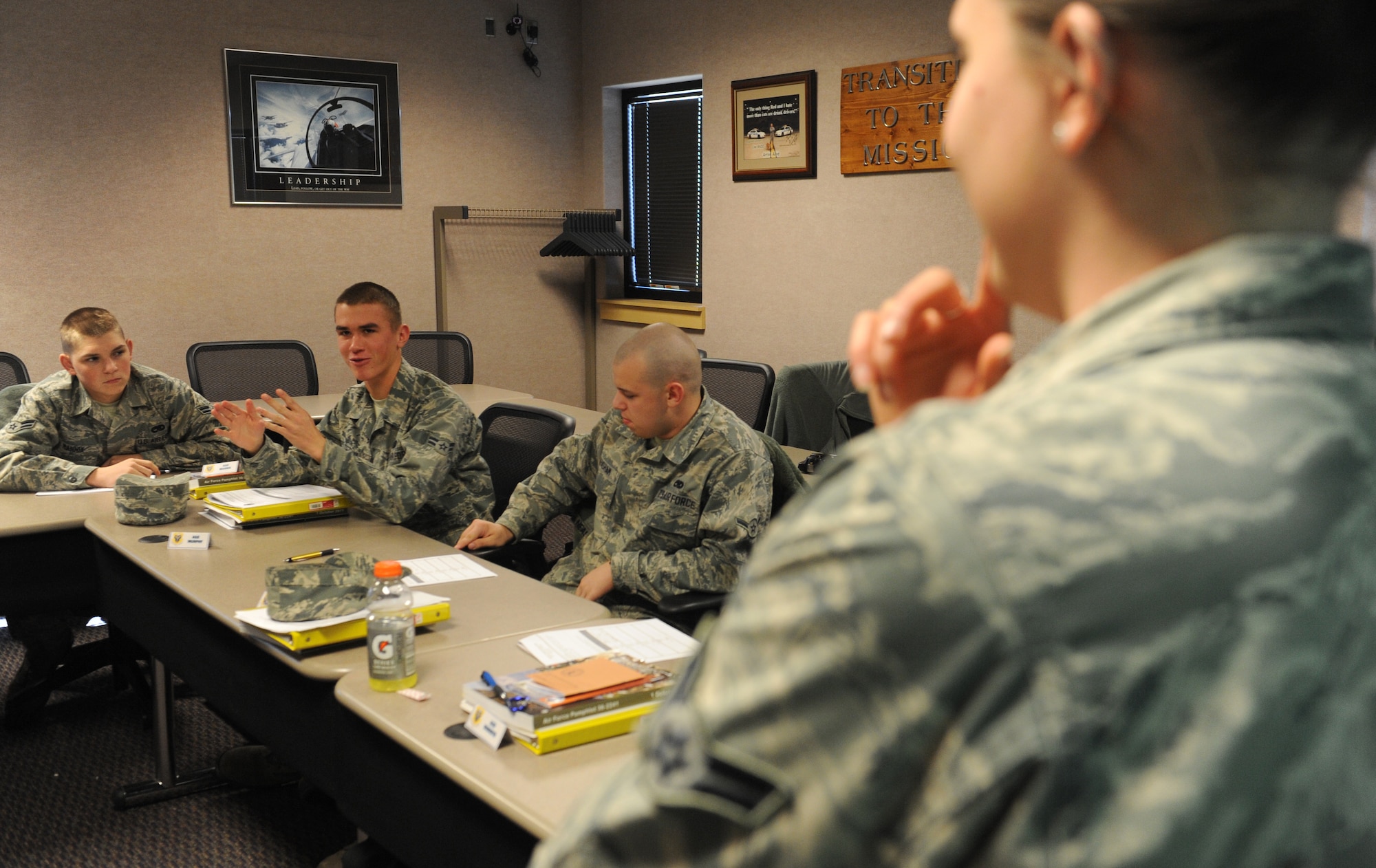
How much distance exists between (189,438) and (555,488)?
155 centimetres

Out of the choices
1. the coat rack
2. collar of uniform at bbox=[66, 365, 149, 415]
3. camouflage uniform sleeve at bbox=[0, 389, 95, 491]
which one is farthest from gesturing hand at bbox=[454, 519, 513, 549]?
the coat rack

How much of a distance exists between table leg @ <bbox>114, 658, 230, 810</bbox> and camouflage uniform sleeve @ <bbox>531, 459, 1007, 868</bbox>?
2.69 metres

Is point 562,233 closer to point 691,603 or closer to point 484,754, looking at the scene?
point 691,603

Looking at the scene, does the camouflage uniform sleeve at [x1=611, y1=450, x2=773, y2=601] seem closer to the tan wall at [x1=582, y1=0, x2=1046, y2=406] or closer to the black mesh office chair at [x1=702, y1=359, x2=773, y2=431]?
the black mesh office chair at [x1=702, y1=359, x2=773, y2=431]

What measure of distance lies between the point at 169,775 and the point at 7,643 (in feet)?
5.12

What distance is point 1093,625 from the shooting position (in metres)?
0.39

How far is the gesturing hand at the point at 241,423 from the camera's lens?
285 centimetres

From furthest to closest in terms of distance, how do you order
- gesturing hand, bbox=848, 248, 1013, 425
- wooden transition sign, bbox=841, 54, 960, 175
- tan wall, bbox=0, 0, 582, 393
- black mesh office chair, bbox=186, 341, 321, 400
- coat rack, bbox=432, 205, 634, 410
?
coat rack, bbox=432, 205, 634, 410
tan wall, bbox=0, 0, 582, 393
wooden transition sign, bbox=841, 54, 960, 175
black mesh office chair, bbox=186, 341, 321, 400
gesturing hand, bbox=848, 248, 1013, 425

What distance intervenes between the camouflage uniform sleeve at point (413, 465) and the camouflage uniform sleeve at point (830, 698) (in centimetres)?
246

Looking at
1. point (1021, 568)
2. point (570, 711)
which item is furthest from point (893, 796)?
point (570, 711)

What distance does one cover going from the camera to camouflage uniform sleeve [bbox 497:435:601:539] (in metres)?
2.91

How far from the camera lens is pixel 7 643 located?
12.9 feet

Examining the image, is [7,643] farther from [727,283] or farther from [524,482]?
[727,283]

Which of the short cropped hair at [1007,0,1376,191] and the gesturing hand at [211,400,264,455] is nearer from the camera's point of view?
the short cropped hair at [1007,0,1376,191]
